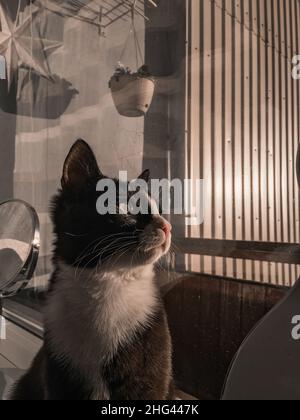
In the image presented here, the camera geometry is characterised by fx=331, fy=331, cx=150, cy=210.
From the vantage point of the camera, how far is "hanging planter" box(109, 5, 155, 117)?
590mm

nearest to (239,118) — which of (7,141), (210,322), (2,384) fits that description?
(210,322)

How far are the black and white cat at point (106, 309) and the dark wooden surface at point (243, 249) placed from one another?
0.04 m

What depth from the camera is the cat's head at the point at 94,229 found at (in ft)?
1.77

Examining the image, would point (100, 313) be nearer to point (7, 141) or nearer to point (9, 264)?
point (9, 264)

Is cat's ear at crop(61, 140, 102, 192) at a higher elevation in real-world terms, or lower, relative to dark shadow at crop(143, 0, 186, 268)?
lower

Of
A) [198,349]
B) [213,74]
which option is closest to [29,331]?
[198,349]

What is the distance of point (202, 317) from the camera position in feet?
1.80

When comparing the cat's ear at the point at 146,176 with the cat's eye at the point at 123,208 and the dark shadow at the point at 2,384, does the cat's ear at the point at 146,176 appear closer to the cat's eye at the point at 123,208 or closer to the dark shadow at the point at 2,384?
the cat's eye at the point at 123,208

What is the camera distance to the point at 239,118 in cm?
57

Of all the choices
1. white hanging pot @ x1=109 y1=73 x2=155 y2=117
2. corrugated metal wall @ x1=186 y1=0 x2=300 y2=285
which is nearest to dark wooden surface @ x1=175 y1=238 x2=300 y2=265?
corrugated metal wall @ x1=186 y1=0 x2=300 y2=285

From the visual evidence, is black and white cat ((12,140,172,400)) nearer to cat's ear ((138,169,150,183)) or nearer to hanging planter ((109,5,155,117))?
cat's ear ((138,169,150,183))

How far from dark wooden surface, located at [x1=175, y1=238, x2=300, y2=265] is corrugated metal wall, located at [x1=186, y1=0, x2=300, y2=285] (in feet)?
0.05

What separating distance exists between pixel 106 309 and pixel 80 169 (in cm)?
24
